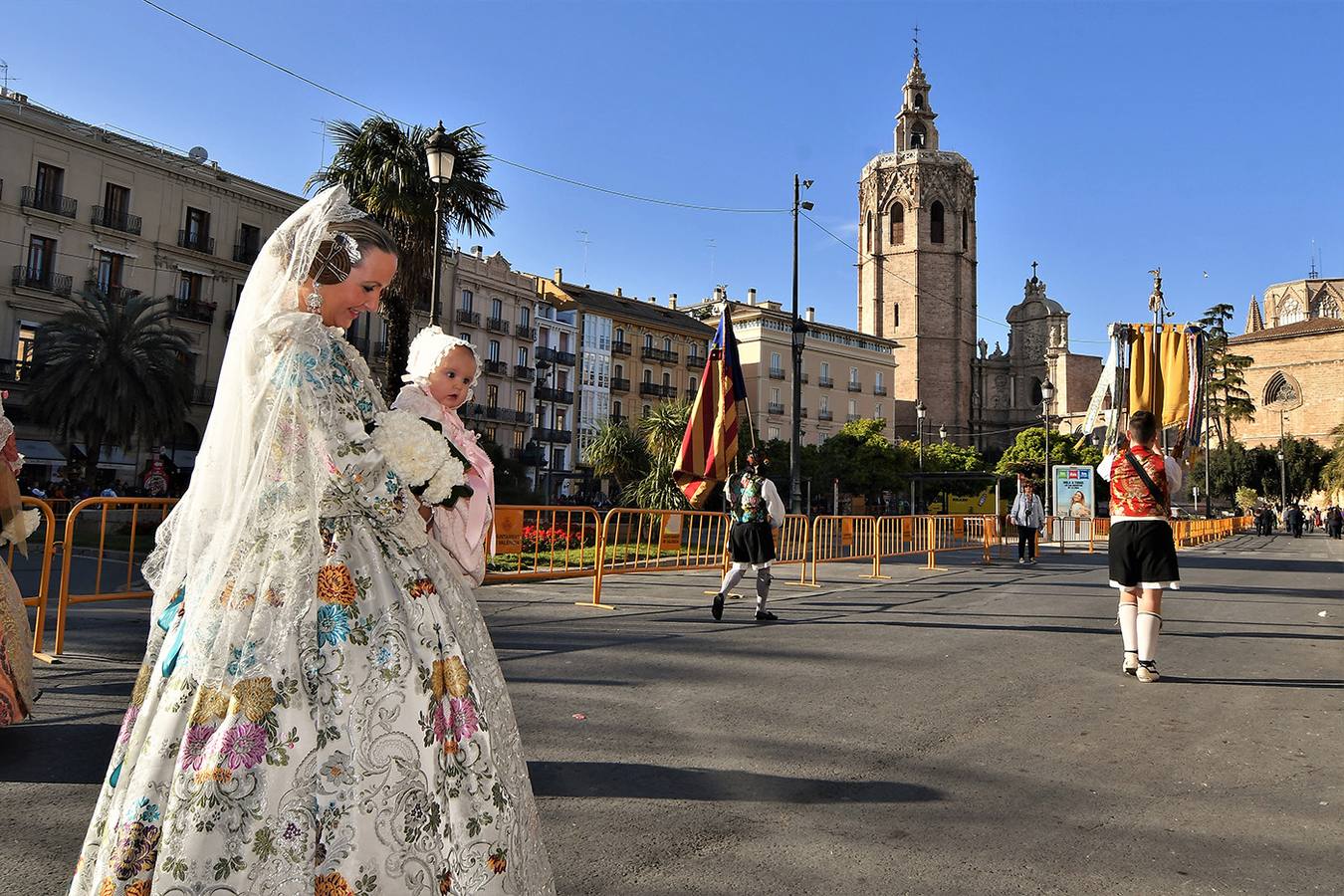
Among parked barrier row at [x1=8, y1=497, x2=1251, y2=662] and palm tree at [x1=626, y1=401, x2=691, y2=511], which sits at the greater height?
palm tree at [x1=626, y1=401, x2=691, y2=511]

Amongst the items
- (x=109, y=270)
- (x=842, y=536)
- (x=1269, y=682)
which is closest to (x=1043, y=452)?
(x=842, y=536)

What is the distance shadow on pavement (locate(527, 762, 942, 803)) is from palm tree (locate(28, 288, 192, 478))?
2932cm

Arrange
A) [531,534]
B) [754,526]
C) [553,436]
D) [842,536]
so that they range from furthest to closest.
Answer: [553,436] < [842,536] < [531,534] < [754,526]

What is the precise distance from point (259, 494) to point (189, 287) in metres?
39.5

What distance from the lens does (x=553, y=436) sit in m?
54.2

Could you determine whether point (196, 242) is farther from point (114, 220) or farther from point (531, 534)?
point (531, 534)

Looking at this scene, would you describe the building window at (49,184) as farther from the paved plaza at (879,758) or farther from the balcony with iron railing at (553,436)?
the paved plaza at (879,758)

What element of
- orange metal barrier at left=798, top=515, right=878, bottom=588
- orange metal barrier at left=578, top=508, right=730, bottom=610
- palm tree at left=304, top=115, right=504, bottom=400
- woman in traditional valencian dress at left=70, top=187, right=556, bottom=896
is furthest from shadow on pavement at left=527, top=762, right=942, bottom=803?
palm tree at left=304, top=115, right=504, bottom=400

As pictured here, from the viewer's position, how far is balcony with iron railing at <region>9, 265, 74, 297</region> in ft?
102

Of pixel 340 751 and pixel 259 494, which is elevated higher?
pixel 259 494

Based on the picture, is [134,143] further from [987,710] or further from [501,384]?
[987,710]

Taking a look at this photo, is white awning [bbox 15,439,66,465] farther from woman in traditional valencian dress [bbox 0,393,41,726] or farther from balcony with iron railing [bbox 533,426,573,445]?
woman in traditional valencian dress [bbox 0,393,41,726]

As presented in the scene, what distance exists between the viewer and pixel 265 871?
1887 millimetres

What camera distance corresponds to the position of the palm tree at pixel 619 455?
32156 millimetres
